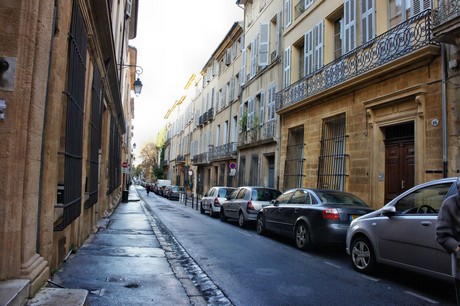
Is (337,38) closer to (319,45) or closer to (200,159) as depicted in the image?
(319,45)

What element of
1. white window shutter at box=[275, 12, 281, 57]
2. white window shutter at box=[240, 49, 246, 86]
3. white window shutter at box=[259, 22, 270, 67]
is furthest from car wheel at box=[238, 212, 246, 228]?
white window shutter at box=[240, 49, 246, 86]

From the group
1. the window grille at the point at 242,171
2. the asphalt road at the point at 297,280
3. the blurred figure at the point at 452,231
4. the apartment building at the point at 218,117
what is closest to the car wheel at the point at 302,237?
the asphalt road at the point at 297,280

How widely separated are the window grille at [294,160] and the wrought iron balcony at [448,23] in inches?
341

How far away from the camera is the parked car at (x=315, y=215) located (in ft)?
27.7

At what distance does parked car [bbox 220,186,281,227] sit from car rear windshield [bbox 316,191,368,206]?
4.06 m

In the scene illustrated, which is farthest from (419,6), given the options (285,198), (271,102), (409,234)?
(271,102)

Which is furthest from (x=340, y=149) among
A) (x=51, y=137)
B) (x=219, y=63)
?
(x=219, y=63)

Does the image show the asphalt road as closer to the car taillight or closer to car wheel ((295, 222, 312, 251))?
car wheel ((295, 222, 312, 251))

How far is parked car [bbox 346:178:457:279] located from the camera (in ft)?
17.4

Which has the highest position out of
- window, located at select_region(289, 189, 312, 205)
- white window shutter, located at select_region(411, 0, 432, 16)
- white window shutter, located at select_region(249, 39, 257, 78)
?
white window shutter, located at select_region(249, 39, 257, 78)

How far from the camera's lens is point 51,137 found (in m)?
4.73

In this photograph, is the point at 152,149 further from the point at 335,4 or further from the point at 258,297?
the point at 258,297

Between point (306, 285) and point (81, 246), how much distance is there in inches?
186

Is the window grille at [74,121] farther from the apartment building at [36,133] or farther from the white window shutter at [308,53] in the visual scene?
the white window shutter at [308,53]
